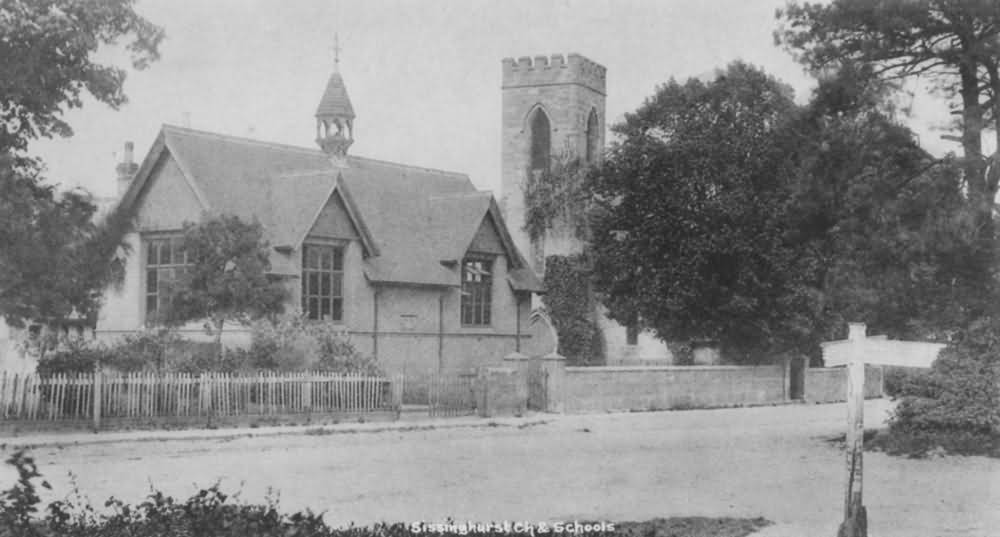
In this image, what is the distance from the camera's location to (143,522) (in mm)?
9273

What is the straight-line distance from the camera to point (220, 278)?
2620 cm

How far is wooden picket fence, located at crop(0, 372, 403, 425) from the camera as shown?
21.5m

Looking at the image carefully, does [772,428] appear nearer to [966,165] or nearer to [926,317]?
[926,317]

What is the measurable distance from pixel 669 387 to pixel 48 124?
20471 millimetres

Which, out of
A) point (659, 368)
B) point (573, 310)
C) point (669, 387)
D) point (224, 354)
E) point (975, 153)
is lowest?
point (669, 387)

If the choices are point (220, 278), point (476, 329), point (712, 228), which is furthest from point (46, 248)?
point (712, 228)

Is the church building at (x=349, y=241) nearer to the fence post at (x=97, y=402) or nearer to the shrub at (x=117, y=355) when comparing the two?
the shrub at (x=117, y=355)

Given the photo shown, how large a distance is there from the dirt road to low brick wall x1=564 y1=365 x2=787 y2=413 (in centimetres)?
616

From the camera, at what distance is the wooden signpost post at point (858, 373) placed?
10.1 m

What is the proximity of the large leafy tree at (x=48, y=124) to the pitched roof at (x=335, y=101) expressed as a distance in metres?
21.5

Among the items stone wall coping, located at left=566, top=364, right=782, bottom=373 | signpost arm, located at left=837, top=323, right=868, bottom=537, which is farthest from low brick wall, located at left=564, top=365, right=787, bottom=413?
signpost arm, located at left=837, top=323, right=868, bottom=537

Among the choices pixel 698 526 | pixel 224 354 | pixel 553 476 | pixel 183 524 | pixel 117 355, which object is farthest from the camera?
pixel 224 354

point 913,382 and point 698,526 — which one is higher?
point 913,382

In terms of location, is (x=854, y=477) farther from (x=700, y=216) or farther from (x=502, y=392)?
(x=700, y=216)
